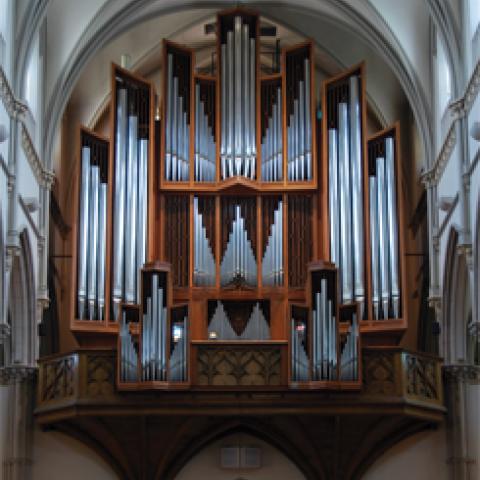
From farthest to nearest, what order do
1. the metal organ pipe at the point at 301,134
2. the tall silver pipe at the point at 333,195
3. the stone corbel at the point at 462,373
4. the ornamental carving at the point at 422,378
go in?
the metal organ pipe at the point at 301,134 → the tall silver pipe at the point at 333,195 → the stone corbel at the point at 462,373 → the ornamental carving at the point at 422,378

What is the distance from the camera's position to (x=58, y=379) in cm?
2333

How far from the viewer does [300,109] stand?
2641 centimetres

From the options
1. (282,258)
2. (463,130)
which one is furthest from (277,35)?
(463,130)

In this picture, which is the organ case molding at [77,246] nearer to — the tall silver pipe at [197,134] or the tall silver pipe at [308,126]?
the tall silver pipe at [197,134]

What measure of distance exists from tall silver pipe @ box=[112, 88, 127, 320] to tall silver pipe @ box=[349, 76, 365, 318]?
4.29 m

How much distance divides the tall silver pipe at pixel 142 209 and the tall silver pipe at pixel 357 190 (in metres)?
3.89

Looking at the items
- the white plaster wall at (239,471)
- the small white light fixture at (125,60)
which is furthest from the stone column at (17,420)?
the small white light fixture at (125,60)

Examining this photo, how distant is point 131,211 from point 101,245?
2.99 ft

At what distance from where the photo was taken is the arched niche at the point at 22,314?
23656 millimetres

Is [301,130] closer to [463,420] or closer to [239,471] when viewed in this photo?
[463,420]

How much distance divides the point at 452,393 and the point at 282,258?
4.07 meters

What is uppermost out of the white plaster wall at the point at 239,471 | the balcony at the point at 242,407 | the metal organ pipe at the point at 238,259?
the metal organ pipe at the point at 238,259

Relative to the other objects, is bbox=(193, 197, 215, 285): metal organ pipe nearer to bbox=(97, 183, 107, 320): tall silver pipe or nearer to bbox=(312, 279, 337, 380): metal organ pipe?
bbox=(97, 183, 107, 320): tall silver pipe

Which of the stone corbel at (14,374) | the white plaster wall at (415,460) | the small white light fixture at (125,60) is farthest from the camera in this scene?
the small white light fixture at (125,60)
